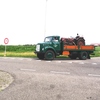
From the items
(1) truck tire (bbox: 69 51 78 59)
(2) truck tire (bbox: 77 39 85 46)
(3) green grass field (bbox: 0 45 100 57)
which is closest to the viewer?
(1) truck tire (bbox: 69 51 78 59)

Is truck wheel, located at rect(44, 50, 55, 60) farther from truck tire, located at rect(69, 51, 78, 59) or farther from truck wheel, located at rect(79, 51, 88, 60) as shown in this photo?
truck wheel, located at rect(79, 51, 88, 60)

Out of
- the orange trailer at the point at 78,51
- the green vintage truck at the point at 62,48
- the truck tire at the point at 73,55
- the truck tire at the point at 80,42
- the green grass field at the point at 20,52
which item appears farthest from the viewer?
the green grass field at the point at 20,52

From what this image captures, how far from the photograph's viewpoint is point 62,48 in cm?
2281

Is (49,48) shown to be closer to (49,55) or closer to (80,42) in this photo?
(49,55)

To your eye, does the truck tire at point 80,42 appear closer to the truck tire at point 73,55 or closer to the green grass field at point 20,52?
the truck tire at point 73,55

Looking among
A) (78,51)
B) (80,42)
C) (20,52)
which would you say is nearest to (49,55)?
(78,51)

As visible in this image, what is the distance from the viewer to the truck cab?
22000mm

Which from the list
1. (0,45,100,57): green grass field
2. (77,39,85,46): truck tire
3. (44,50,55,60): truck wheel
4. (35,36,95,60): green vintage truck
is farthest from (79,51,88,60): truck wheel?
(0,45,100,57): green grass field

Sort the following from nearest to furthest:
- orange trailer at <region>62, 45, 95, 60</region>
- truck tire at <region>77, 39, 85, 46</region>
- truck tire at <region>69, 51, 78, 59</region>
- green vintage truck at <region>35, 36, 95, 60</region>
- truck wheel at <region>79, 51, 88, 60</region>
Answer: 1. green vintage truck at <region>35, 36, 95, 60</region>
2. orange trailer at <region>62, 45, 95, 60</region>
3. truck tire at <region>69, 51, 78, 59</region>
4. truck wheel at <region>79, 51, 88, 60</region>
5. truck tire at <region>77, 39, 85, 46</region>

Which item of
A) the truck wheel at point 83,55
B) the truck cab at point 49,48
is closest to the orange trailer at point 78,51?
the truck wheel at point 83,55

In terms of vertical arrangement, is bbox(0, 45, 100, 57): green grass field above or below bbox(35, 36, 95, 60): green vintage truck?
below

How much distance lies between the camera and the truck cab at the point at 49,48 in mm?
22000

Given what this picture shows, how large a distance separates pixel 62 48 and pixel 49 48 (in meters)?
1.43

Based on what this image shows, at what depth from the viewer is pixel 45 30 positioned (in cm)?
3406
